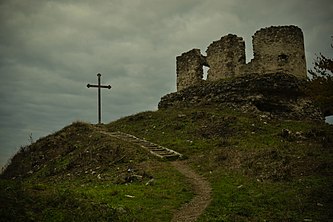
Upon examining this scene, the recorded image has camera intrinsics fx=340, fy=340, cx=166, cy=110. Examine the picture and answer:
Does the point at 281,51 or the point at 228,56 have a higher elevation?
the point at 228,56

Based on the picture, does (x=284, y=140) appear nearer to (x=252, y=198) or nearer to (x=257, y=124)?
(x=257, y=124)

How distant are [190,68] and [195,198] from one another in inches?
894

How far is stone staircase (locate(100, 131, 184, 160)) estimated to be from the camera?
1744cm

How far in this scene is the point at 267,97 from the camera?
82.1 feet

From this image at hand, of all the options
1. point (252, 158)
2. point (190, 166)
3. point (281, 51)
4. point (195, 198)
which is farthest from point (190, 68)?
point (195, 198)

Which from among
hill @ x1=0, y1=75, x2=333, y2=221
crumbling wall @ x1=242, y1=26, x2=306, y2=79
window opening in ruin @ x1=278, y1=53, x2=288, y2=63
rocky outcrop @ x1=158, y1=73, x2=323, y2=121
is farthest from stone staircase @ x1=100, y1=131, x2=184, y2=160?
window opening in ruin @ x1=278, y1=53, x2=288, y2=63

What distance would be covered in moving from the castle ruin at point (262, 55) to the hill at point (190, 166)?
106 inches

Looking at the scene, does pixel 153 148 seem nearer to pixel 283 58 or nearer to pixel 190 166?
pixel 190 166

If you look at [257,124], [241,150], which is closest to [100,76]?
[257,124]

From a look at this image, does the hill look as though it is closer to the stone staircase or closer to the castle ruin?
the stone staircase

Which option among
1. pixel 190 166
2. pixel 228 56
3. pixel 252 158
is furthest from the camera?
pixel 228 56

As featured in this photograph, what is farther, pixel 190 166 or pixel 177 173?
pixel 190 166

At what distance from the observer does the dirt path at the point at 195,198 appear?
902 centimetres

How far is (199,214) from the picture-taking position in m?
9.05
